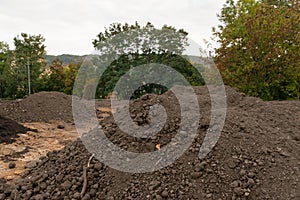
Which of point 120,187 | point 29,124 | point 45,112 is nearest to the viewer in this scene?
point 120,187

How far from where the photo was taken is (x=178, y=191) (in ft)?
10.5

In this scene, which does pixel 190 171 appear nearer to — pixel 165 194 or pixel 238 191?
pixel 165 194

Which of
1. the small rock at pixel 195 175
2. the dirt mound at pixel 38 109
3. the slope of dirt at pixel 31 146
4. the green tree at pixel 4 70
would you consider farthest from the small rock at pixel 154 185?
the green tree at pixel 4 70

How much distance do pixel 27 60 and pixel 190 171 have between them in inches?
1234

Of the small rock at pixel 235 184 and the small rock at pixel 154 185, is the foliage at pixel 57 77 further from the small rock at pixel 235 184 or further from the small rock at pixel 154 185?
the small rock at pixel 235 184

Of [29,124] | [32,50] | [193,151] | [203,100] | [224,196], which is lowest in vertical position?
[29,124]

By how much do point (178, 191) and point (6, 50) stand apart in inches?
1465

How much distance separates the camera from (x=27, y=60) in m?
31.5

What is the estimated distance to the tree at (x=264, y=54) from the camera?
922 centimetres

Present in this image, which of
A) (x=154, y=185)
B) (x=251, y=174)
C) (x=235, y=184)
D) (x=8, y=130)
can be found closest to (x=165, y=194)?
(x=154, y=185)

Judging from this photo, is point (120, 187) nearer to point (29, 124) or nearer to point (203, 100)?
point (203, 100)

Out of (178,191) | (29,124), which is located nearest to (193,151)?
(178,191)

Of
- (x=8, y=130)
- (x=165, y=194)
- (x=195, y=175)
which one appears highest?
(x=195, y=175)

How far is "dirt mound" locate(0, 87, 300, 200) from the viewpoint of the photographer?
3.19 meters
